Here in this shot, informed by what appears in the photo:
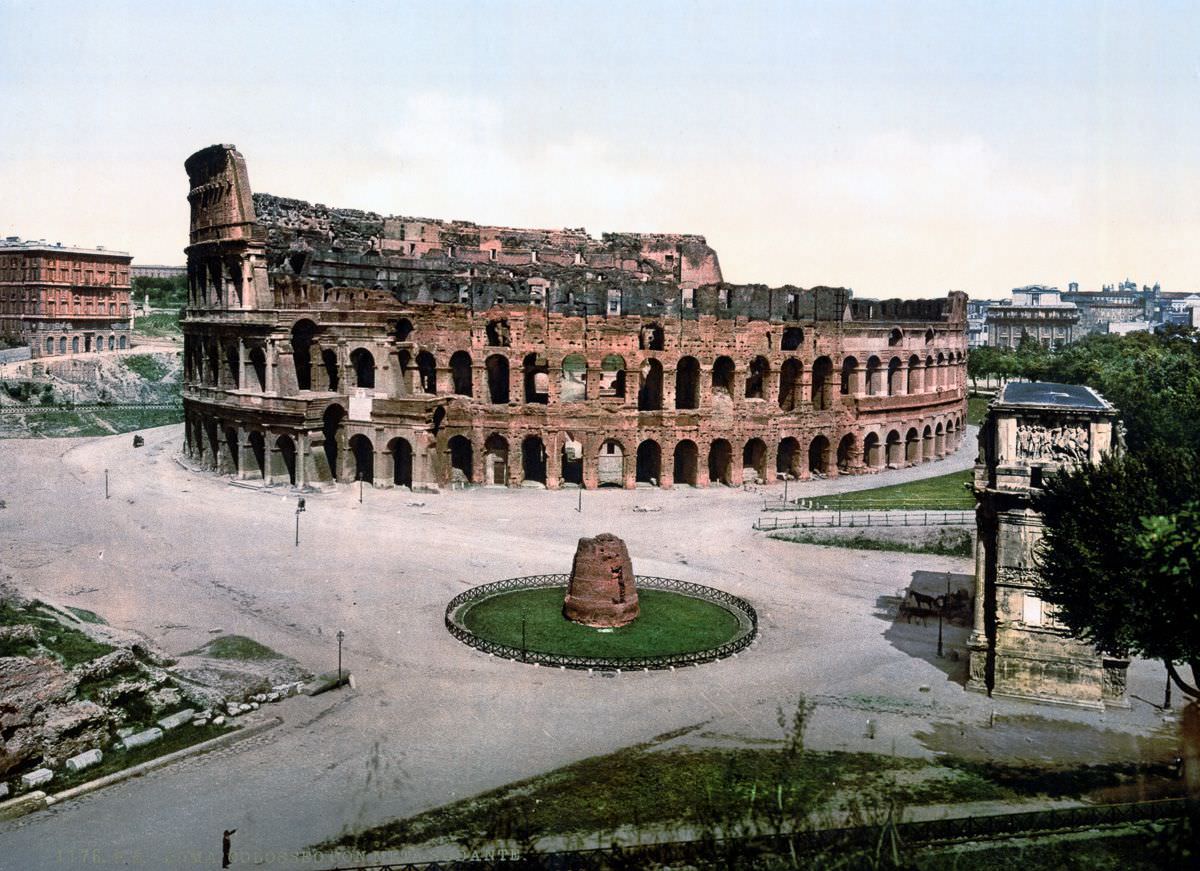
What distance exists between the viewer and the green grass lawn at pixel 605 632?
29.5 m

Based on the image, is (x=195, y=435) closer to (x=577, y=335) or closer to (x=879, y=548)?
(x=577, y=335)

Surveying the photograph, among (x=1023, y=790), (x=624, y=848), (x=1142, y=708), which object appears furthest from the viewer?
(x=1142, y=708)

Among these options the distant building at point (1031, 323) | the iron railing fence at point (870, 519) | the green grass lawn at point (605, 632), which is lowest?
the green grass lawn at point (605, 632)

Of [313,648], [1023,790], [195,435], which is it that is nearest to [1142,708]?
[1023,790]

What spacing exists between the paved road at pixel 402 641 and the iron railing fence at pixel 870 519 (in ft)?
6.27

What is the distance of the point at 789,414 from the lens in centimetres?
5725

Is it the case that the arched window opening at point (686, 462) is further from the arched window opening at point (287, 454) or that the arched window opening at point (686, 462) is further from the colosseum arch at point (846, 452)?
the arched window opening at point (287, 454)

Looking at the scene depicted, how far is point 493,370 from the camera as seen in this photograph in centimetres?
6078

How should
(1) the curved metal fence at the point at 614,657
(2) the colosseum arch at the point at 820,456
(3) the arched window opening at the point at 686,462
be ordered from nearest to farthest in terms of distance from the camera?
(1) the curved metal fence at the point at 614,657 → (3) the arched window opening at the point at 686,462 → (2) the colosseum arch at the point at 820,456

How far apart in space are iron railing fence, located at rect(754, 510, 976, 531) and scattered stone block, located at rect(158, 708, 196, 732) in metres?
26.7

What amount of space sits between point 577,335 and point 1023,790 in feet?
126

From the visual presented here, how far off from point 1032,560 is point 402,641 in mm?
17858

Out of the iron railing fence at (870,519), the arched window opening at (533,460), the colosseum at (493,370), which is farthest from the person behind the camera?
the arched window opening at (533,460)

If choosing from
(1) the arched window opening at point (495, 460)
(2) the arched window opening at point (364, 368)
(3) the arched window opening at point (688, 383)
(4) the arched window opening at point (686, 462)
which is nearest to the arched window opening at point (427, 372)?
(2) the arched window opening at point (364, 368)
